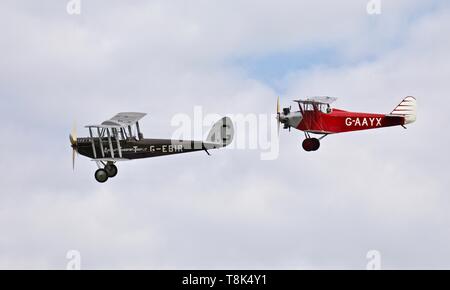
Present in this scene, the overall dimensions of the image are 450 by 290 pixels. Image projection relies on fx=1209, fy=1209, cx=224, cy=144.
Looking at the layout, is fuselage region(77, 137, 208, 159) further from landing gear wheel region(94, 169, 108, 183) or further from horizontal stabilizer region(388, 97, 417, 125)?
horizontal stabilizer region(388, 97, 417, 125)

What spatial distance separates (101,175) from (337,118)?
523 inches

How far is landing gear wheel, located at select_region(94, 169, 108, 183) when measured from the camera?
6175 cm

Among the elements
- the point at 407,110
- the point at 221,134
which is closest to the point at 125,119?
the point at 221,134

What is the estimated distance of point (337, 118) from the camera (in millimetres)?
65500

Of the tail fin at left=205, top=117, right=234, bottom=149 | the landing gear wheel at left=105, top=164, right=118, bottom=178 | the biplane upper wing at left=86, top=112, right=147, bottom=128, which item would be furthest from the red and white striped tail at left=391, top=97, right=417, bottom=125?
the landing gear wheel at left=105, top=164, right=118, bottom=178

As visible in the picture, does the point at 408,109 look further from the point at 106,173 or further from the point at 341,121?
the point at 106,173

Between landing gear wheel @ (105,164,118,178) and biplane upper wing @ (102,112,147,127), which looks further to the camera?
landing gear wheel @ (105,164,118,178)

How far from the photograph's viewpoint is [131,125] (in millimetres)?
61375
